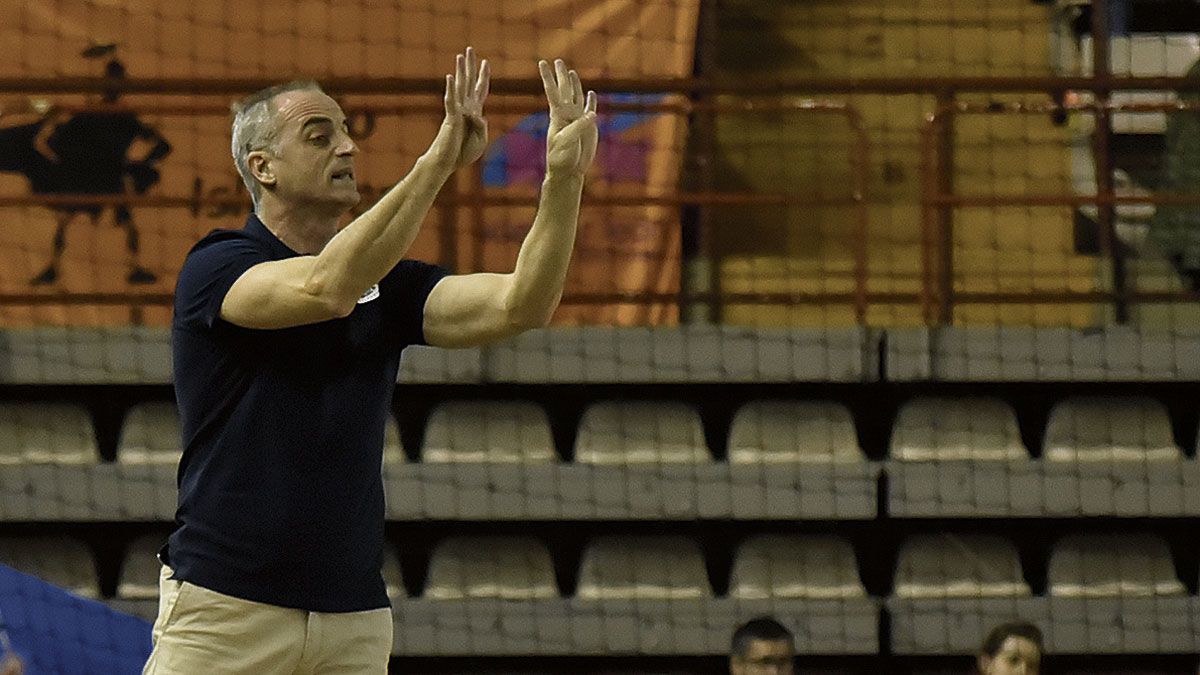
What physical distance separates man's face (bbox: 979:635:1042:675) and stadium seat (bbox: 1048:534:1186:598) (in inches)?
34.0

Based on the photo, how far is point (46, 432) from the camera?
7781 mm

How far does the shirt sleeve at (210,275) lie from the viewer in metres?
3.54

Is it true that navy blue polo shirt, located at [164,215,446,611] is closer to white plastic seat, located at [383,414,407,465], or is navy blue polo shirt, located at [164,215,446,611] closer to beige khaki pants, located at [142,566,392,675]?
beige khaki pants, located at [142,566,392,675]

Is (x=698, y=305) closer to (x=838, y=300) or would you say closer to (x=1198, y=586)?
(x=838, y=300)

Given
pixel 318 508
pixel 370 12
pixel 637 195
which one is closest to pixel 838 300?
pixel 637 195

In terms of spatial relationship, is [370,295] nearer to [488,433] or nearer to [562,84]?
[562,84]

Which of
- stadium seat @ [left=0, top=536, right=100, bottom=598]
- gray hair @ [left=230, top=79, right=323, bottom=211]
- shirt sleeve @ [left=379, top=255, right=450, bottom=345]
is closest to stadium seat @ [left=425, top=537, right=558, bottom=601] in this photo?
stadium seat @ [left=0, top=536, right=100, bottom=598]

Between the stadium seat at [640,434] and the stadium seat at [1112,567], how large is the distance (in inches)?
51.7

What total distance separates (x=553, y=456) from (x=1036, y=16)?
2816mm

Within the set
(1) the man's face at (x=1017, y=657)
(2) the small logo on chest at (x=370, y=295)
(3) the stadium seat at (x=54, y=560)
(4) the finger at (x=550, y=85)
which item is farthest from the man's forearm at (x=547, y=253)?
(3) the stadium seat at (x=54, y=560)

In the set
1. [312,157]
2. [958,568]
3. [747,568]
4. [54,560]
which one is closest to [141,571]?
[54,560]

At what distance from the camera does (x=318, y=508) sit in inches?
140

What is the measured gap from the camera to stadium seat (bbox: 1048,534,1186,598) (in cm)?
761

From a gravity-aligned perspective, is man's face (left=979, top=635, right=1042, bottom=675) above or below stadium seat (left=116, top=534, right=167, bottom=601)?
below
